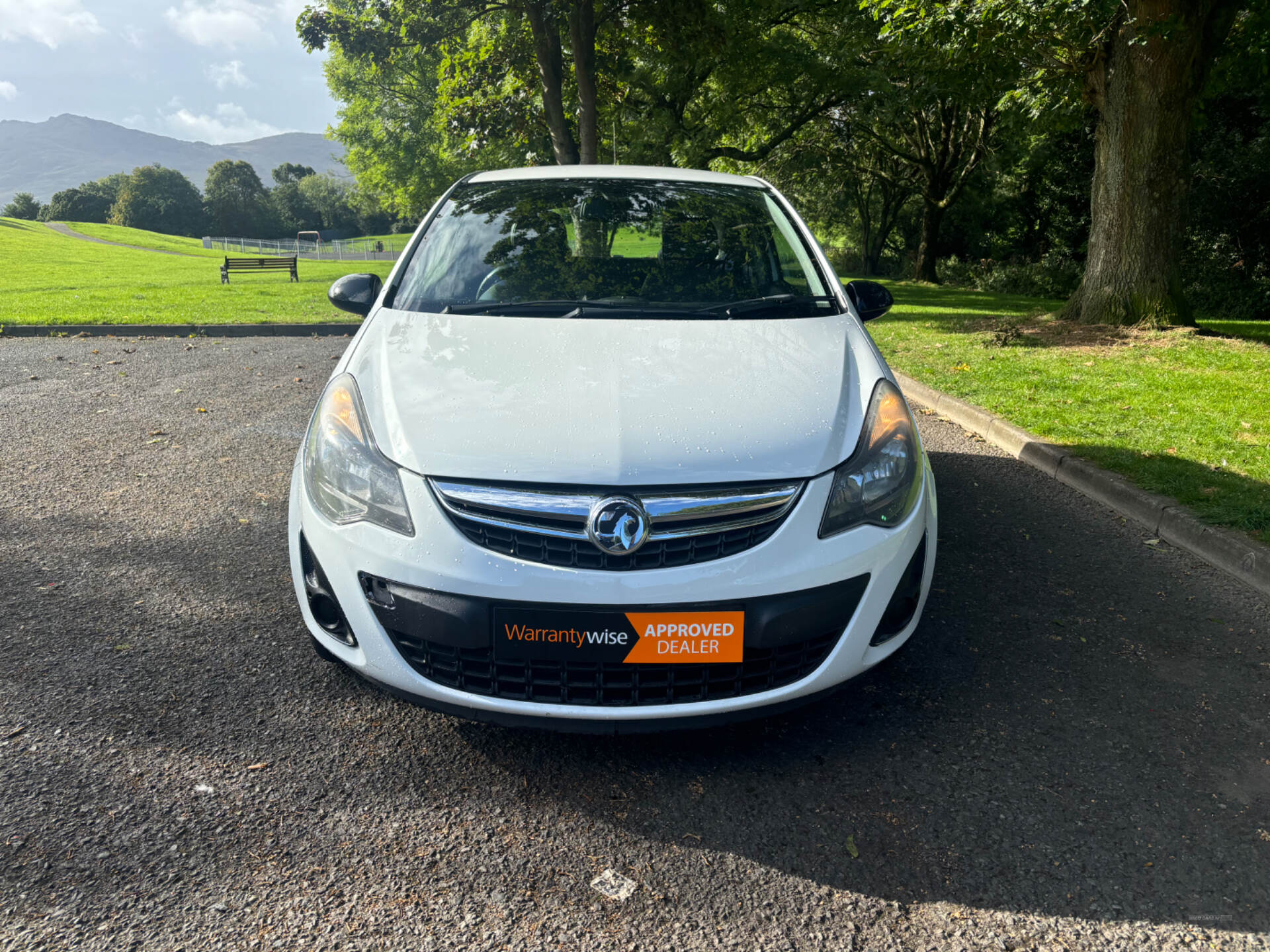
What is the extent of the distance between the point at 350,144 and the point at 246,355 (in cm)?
3446

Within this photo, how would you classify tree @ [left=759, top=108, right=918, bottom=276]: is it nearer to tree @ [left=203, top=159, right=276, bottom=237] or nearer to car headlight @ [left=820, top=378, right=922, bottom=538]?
car headlight @ [left=820, top=378, right=922, bottom=538]

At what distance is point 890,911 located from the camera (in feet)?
6.63

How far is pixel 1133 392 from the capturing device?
768 centimetres

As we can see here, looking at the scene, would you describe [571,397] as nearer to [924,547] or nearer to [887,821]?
[924,547]

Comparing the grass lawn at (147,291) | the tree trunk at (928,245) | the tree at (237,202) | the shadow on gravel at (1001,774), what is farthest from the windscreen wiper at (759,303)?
the tree at (237,202)

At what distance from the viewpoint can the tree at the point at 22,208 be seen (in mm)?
83812

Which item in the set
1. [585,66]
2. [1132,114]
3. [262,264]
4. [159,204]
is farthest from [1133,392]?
[159,204]

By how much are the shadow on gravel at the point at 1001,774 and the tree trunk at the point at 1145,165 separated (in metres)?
8.77

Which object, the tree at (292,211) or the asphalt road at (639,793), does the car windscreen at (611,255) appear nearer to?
the asphalt road at (639,793)

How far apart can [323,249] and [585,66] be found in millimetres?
45365

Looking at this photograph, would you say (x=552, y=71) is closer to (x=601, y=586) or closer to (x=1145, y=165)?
(x=1145, y=165)

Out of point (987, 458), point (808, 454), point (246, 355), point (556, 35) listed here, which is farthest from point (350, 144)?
point (808, 454)

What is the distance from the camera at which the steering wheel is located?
3391mm

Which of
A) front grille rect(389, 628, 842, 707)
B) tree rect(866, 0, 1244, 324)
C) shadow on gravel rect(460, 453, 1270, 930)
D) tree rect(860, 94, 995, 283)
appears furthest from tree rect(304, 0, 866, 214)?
front grille rect(389, 628, 842, 707)
